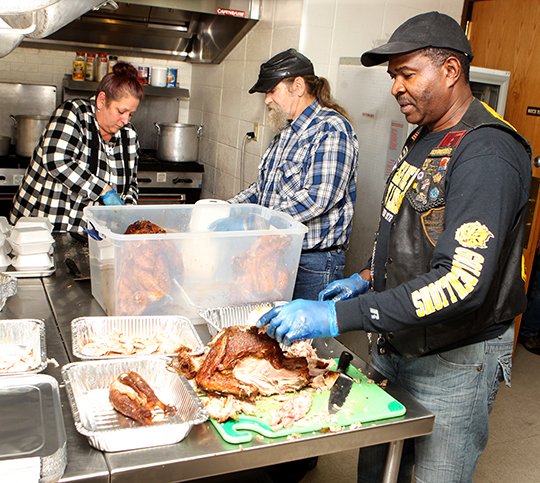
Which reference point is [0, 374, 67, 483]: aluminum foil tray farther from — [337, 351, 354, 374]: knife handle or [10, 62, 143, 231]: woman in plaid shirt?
[10, 62, 143, 231]: woman in plaid shirt

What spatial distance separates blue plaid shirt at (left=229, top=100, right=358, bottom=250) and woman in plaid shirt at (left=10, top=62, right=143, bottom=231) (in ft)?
2.45

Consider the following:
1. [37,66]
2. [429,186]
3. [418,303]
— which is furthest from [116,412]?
[37,66]

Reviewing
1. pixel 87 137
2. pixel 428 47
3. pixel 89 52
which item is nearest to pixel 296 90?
Result: pixel 87 137

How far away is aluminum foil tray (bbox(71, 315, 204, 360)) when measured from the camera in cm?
192

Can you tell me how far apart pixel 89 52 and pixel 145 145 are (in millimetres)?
907

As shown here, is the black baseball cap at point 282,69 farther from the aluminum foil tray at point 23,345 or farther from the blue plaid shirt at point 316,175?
the aluminum foil tray at point 23,345

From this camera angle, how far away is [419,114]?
187 centimetres

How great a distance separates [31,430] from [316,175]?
5.90 feet

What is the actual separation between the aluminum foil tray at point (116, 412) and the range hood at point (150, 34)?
3363mm

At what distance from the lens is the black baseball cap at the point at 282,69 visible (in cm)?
302

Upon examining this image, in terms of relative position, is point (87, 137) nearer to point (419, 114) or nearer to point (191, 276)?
point (191, 276)

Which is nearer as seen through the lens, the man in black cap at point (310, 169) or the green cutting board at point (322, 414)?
the green cutting board at point (322, 414)

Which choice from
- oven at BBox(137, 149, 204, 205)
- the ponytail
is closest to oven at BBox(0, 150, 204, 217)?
oven at BBox(137, 149, 204, 205)

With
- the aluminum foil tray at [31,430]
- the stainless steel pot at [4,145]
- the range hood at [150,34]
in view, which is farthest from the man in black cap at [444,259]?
the stainless steel pot at [4,145]
